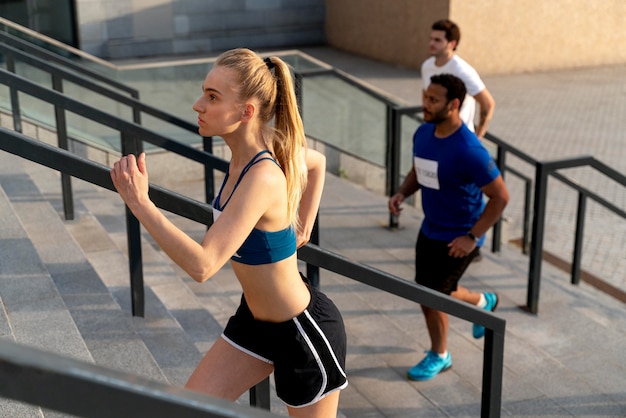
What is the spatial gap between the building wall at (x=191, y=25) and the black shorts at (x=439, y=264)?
563 inches

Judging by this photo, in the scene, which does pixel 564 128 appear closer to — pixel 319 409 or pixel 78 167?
pixel 319 409

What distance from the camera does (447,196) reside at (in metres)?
4.37

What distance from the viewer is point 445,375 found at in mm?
4527

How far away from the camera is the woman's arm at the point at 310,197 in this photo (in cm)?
275

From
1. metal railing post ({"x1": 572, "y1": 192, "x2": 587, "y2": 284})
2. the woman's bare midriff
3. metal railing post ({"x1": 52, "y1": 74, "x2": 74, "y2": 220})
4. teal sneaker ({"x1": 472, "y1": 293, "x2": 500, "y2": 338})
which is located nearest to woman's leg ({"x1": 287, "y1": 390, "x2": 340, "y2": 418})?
the woman's bare midriff

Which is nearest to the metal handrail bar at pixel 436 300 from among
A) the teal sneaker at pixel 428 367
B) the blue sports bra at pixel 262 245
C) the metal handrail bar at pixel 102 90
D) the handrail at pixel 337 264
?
the handrail at pixel 337 264

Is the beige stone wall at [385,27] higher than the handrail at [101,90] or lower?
lower

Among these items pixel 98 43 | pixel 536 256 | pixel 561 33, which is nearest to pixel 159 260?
pixel 536 256

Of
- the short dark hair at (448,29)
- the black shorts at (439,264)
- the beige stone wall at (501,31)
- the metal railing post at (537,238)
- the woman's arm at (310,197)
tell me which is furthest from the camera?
the beige stone wall at (501,31)

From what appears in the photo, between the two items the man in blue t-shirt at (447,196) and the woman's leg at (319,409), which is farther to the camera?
the man in blue t-shirt at (447,196)

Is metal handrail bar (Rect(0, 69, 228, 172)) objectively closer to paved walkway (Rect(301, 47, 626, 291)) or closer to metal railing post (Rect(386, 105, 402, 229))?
metal railing post (Rect(386, 105, 402, 229))

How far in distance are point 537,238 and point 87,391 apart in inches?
181

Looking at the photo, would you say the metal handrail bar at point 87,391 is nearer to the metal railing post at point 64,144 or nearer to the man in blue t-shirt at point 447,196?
the man in blue t-shirt at point 447,196

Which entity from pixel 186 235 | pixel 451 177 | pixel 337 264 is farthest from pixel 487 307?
pixel 186 235
